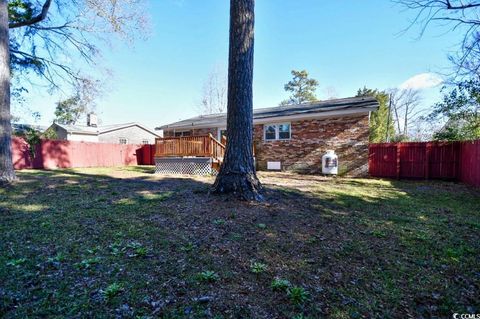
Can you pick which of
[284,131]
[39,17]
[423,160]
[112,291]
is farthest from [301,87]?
[112,291]

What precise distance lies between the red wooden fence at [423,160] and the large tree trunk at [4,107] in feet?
45.4

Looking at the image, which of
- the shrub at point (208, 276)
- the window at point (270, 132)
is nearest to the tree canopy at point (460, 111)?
the window at point (270, 132)

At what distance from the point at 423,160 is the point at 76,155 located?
68.8ft

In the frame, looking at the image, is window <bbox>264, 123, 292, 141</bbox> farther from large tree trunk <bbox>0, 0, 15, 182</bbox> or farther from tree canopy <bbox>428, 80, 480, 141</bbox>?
large tree trunk <bbox>0, 0, 15, 182</bbox>

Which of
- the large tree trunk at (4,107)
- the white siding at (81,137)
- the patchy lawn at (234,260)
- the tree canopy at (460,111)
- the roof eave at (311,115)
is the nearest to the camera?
the patchy lawn at (234,260)

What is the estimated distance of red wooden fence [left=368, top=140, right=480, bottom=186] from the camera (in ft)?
31.1

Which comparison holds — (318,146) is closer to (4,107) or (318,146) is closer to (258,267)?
(258,267)

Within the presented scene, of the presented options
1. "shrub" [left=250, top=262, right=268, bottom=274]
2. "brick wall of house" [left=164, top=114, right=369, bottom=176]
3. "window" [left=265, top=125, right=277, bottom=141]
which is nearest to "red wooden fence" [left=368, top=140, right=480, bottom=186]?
"brick wall of house" [left=164, top=114, right=369, bottom=176]

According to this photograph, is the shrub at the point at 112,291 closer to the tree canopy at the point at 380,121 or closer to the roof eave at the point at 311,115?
the roof eave at the point at 311,115

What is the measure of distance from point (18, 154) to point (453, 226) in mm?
20092

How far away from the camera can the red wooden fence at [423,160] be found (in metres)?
9.49

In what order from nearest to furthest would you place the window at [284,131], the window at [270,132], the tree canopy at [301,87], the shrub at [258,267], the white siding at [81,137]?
the shrub at [258,267] < the window at [284,131] < the window at [270,132] < the white siding at [81,137] < the tree canopy at [301,87]

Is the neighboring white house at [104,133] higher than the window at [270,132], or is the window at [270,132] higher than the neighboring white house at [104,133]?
the neighboring white house at [104,133]

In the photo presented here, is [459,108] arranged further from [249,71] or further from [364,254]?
[364,254]
